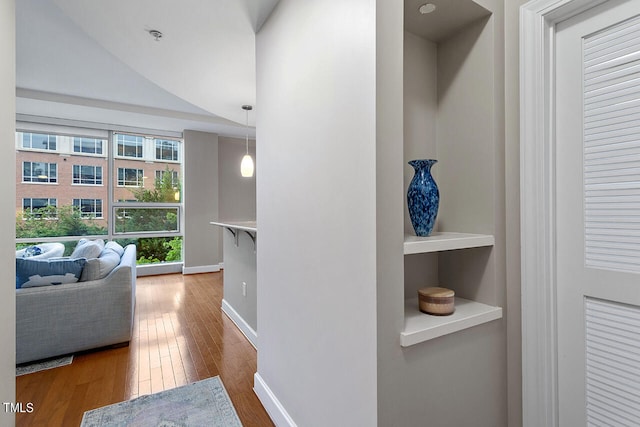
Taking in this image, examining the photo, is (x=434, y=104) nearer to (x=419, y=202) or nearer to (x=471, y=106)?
(x=471, y=106)

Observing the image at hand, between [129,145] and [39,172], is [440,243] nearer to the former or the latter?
[129,145]

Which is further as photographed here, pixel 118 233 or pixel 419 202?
pixel 118 233

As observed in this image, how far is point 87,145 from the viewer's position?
518 cm

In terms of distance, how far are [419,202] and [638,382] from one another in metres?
0.96

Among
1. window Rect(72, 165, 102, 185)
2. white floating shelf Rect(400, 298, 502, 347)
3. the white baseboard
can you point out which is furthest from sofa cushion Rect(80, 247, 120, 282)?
window Rect(72, 165, 102, 185)

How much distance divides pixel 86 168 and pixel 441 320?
6.16 m

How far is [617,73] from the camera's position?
1059mm

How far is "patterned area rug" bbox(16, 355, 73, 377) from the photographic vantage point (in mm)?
2258

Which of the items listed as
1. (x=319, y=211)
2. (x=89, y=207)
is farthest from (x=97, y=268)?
(x=89, y=207)

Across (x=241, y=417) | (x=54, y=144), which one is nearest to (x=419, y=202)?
(x=241, y=417)

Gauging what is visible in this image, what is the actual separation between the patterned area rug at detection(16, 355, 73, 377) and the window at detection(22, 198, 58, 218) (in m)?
3.52

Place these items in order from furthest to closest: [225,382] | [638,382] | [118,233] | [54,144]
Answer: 1. [118,233]
2. [54,144]
3. [225,382]
4. [638,382]

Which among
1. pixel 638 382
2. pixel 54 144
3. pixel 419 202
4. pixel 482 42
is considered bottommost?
pixel 638 382

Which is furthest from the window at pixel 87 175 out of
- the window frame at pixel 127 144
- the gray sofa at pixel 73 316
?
the gray sofa at pixel 73 316
